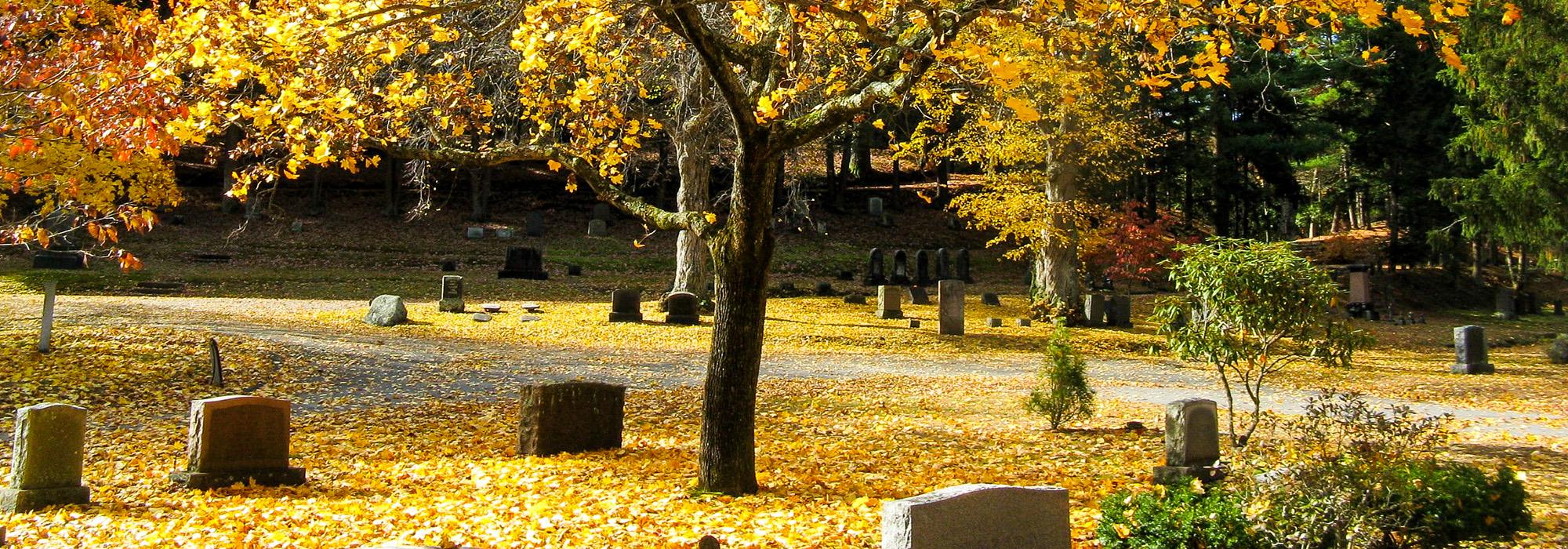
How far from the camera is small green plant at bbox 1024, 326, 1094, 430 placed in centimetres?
1188

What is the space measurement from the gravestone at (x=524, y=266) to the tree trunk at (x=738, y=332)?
25.0 m

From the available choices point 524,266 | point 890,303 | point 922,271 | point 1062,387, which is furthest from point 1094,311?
point 524,266

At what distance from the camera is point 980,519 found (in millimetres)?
5371

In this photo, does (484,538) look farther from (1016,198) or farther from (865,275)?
(865,275)

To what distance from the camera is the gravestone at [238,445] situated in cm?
858

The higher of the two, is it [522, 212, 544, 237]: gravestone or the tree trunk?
[522, 212, 544, 237]: gravestone

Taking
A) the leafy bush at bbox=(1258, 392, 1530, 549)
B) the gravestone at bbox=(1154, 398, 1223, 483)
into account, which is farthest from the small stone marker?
the leafy bush at bbox=(1258, 392, 1530, 549)

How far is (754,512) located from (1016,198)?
18668 millimetres

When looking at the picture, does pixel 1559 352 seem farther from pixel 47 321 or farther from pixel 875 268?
pixel 47 321

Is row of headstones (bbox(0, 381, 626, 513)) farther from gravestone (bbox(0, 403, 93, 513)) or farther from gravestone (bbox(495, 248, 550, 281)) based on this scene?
gravestone (bbox(495, 248, 550, 281))

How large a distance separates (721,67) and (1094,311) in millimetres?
20879

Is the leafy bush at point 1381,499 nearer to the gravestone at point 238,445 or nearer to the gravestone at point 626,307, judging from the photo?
the gravestone at point 238,445

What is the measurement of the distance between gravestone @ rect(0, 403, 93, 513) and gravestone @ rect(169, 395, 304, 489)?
2.56ft

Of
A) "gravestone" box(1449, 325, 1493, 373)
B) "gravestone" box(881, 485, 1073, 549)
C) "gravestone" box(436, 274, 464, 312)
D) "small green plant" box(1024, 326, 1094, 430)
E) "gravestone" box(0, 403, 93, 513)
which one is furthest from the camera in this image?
"gravestone" box(436, 274, 464, 312)
